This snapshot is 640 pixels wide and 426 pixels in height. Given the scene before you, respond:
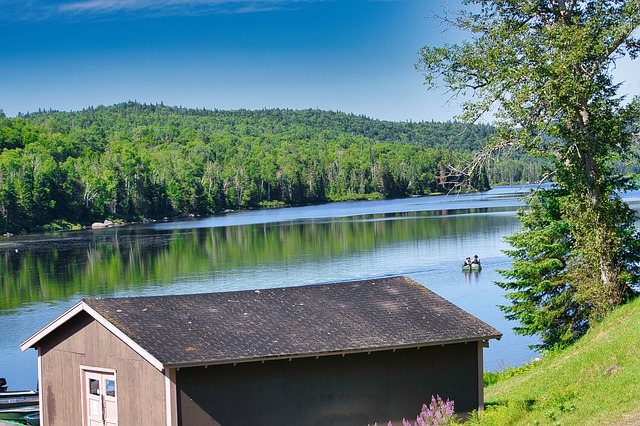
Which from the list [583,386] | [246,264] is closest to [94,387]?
[583,386]

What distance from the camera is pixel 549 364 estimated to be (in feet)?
73.6

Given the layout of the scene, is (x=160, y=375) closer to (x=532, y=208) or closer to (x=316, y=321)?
(x=316, y=321)

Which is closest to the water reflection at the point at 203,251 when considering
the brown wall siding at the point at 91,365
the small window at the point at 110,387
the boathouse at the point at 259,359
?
the brown wall siding at the point at 91,365

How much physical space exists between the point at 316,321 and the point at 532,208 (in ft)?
41.0

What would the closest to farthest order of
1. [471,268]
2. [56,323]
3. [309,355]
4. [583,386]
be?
[309,355]
[56,323]
[583,386]
[471,268]

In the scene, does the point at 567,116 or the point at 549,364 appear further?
the point at 567,116

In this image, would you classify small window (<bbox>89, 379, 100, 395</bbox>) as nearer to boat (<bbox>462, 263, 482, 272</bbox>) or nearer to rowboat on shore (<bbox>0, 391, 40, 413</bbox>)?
rowboat on shore (<bbox>0, 391, 40, 413</bbox>)

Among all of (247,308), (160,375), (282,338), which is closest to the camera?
(160,375)

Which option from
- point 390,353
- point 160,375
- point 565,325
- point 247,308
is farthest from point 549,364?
point 160,375

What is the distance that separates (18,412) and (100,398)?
7.81m

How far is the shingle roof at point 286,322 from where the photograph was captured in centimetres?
1502

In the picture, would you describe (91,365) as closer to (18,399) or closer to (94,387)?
(94,387)

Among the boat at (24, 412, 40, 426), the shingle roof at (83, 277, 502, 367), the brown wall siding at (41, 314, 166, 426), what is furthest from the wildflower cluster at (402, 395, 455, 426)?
the boat at (24, 412, 40, 426)

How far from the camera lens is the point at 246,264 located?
6369 centimetres
